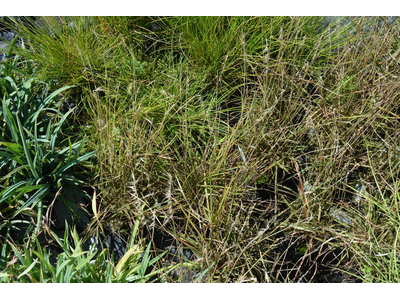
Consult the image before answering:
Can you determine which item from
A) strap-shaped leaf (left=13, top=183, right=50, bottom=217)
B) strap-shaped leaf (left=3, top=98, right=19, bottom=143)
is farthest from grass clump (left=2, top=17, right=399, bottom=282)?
strap-shaped leaf (left=13, top=183, right=50, bottom=217)

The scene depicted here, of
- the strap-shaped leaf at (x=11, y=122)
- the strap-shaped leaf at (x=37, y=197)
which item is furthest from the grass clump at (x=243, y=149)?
the strap-shaped leaf at (x=37, y=197)

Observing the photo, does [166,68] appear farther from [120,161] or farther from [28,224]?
[28,224]

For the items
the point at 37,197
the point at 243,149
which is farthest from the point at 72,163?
the point at 243,149

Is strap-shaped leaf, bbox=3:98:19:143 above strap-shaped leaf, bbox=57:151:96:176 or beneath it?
above

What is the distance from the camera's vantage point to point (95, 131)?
6.56 ft

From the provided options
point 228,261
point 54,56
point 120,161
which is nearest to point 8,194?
point 120,161

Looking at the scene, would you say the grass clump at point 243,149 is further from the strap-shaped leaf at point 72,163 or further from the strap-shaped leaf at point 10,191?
the strap-shaped leaf at point 10,191

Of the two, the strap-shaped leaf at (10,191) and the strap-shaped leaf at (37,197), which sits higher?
the strap-shaped leaf at (10,191)

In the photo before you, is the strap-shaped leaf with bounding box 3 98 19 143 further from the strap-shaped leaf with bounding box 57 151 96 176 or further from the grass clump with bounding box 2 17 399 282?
the strap-shaped leaf with bounding box 57 151 96 176

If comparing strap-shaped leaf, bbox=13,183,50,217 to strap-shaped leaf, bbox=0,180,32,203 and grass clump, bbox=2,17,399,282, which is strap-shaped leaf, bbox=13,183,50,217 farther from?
grass clump, bbox=2,17,399,282

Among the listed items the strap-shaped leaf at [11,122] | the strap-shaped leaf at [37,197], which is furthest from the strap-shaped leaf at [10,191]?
the strap-shaped leaf at [11,122]

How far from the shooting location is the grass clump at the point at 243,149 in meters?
1.67

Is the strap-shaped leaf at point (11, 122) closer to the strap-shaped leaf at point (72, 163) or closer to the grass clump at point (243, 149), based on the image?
the grass clump at point (243, 149)

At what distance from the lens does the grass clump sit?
1670mm
